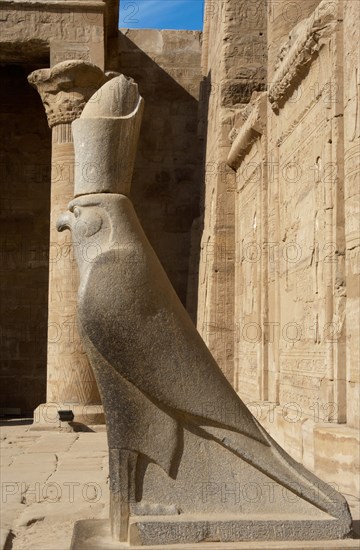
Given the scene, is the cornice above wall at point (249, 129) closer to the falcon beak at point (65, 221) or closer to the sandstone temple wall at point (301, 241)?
the sandstone temple wall at point (301, 241)

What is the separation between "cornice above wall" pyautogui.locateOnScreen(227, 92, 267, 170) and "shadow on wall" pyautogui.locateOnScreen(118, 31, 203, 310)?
13.6ft

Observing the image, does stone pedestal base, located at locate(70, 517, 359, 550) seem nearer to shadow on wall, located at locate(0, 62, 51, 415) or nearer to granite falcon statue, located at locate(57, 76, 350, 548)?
granite falcon statue, located at locate(57, 76, 350, 548)

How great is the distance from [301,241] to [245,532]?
5098mm

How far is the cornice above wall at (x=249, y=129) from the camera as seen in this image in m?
10.3

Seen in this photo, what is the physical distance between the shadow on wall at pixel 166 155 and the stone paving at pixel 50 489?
719 centimetres

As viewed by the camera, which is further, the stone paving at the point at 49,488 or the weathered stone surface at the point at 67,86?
the weathered stone surface at the point at 67,86

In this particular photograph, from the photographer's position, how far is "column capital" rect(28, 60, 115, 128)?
39.7 ft

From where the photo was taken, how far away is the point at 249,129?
34.6ft

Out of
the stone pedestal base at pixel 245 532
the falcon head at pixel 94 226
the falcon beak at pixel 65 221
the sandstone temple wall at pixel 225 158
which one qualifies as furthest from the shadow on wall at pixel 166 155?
the stone pedestal base at pixel 245 532

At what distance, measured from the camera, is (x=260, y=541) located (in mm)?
3605

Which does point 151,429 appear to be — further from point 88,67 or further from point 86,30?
point 86,30

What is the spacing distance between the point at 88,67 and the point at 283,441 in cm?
680

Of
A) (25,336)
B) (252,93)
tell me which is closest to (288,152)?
(252,93)

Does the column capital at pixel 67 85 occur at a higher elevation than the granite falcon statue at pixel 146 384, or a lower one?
higher
